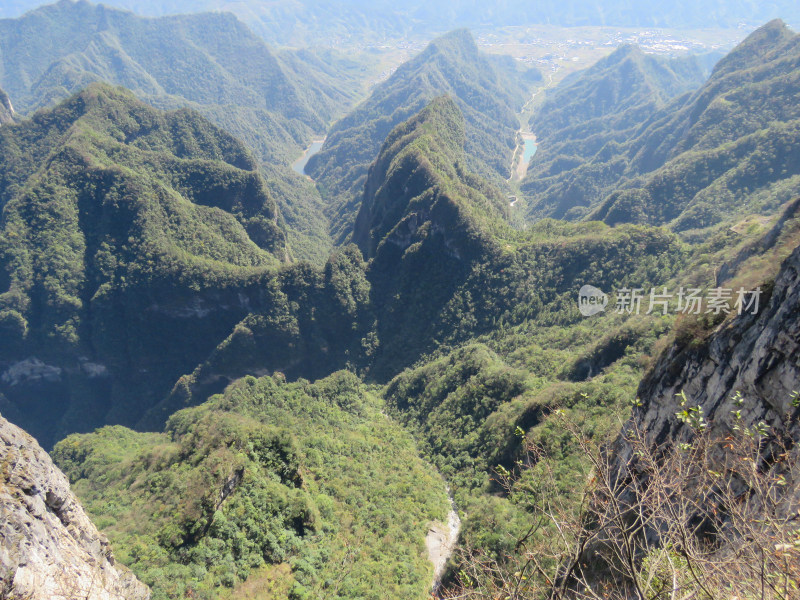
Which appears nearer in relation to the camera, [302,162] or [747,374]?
[747,374]

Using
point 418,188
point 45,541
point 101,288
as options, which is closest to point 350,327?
point 418,188

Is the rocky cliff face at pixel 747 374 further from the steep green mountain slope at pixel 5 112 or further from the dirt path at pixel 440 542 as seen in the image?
the steep green mountain slope at pixel 5 112

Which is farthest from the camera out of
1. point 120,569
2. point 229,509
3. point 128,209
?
point 128,209

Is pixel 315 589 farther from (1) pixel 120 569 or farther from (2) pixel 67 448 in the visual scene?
(2) pixel 67 448

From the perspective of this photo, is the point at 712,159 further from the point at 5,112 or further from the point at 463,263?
the point at 5,112

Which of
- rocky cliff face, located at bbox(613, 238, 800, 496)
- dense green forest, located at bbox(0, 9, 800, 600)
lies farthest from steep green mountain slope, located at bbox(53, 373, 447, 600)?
rocky cliff face, located at bbox(613, 238, 800, 496)

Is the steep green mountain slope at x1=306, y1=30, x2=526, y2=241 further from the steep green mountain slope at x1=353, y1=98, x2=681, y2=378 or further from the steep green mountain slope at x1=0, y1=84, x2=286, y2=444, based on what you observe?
the steep green mountain slope at x1=0, y1=84, x2=286, y2=444

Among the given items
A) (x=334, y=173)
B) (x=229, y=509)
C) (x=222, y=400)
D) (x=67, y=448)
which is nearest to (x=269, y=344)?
(x=222, y=400)

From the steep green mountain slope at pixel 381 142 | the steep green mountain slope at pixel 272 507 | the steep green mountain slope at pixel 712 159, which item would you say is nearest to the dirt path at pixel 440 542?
the steep green mountain slope at pixel 272 507
